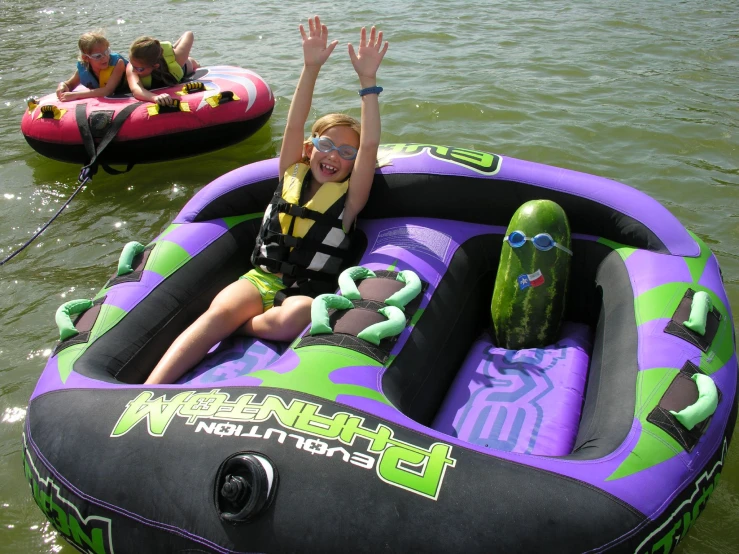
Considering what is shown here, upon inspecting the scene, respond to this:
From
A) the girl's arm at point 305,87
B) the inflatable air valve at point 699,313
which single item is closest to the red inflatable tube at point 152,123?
the girl's arm at point 305,87

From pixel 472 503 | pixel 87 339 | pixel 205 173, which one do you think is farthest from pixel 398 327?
pixel 205 173

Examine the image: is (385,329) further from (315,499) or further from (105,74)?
(105,74)

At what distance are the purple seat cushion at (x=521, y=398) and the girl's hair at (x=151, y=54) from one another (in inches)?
148

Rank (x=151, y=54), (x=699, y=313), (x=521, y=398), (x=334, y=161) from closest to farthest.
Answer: (x=699, y=313) → (x=521, y=398) → (x=334, y=161) → (x=151, y=54)

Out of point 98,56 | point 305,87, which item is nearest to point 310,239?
point 305,87

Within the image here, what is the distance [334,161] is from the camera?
297cm

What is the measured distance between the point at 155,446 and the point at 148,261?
1.23m

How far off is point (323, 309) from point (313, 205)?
0.74m

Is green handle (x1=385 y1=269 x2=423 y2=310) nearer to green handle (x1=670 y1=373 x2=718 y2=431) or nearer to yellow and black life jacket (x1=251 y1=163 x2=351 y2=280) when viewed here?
yellow and black life jacket (x1=251 y1=163 x2=351 y2=280)

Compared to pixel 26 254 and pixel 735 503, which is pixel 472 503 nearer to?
pixel 735 503

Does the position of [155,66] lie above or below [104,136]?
above

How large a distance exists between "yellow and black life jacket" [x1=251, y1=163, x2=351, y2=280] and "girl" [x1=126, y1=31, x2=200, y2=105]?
261cm

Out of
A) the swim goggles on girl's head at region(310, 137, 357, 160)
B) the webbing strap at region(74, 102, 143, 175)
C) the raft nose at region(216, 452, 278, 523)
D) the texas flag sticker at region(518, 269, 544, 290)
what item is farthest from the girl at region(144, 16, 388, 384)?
the webbing strap at region(74, 102, 143, 175)

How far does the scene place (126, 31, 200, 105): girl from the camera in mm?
5113
